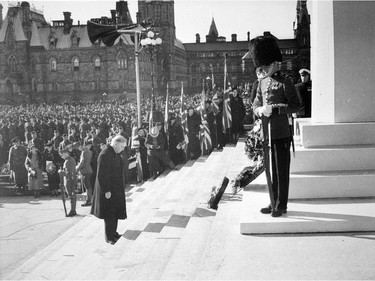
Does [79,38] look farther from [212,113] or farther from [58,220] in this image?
[58,220]

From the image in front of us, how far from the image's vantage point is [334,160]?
12.1ft

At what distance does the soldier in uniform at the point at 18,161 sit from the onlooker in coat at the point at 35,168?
0.43 feet

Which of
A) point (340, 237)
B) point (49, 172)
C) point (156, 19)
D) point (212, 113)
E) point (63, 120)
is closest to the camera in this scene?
point (340, 237)

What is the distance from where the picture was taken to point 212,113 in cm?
1170

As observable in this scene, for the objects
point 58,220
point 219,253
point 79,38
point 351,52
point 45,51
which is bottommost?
point 58,220

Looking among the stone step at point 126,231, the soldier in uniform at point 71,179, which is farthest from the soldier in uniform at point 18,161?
the stone step at point 126,231

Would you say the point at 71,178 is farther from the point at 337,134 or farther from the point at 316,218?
the point at 316,218

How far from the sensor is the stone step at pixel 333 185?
349cm

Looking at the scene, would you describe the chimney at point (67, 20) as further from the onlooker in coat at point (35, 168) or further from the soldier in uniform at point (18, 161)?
the onlooker in coat at point (35, 168)

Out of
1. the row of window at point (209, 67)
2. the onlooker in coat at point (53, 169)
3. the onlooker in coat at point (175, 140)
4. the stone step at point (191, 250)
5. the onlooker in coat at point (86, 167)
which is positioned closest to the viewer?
the stone step at point (191, 250)

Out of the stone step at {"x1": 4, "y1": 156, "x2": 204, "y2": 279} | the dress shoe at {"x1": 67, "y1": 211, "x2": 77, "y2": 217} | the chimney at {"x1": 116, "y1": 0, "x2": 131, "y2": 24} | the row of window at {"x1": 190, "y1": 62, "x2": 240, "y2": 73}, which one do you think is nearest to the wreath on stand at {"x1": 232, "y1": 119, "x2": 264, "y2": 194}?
the stone step at {"x1": 4, "y1": 156, "x2": 204, "y2": 279}

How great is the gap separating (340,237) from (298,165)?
0.92 metres

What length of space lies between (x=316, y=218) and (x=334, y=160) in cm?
83

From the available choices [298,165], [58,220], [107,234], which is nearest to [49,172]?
[58,220]
